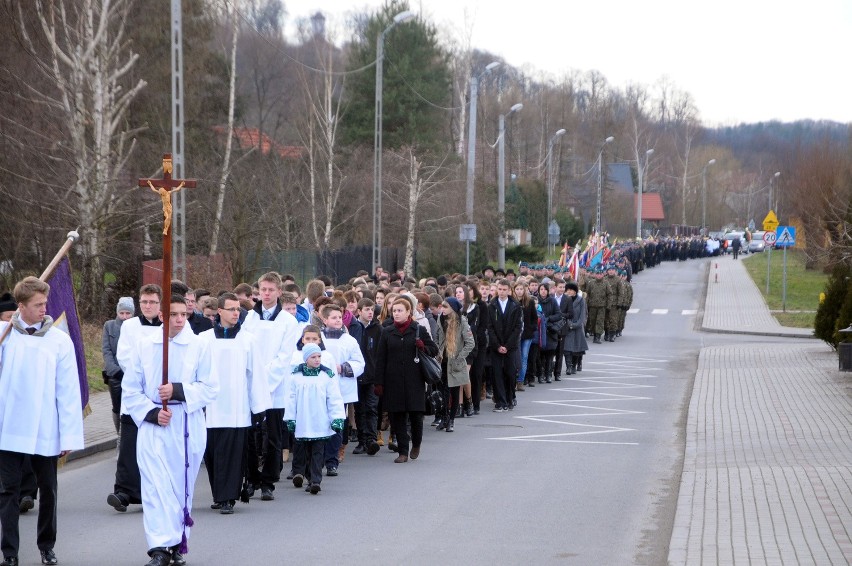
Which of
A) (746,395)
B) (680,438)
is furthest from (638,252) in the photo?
(680,438)

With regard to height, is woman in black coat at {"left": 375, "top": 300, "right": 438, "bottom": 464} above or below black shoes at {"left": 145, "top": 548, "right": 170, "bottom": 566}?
above

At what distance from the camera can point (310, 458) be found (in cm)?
1133

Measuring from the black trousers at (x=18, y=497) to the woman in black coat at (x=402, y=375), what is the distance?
5.46m

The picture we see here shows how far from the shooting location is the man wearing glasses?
8289mm

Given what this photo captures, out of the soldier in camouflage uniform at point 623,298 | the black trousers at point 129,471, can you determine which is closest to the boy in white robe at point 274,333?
the black trousers at point 129,471

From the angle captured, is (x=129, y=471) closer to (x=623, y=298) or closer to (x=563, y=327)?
(x=563, y=327)

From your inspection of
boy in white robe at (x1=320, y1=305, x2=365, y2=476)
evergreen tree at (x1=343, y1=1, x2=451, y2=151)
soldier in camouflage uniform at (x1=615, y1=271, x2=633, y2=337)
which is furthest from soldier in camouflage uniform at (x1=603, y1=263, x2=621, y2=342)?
evergreen tree at (x1=343, y1=1, x2=451, y2=151)

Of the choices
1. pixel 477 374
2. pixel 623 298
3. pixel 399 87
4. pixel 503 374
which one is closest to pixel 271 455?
pixel 477 374

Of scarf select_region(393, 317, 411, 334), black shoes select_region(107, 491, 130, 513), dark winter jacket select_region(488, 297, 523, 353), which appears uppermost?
scarf select_region(393, 317, 411, 334)

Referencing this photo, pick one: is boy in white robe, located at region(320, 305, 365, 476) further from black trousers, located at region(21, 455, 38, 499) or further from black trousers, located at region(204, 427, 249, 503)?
black trousers, located at region(21, 455, 38, 499)

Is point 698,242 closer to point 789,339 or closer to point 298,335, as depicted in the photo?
point 789,339

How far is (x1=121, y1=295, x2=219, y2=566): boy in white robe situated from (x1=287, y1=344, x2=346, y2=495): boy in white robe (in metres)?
2.92

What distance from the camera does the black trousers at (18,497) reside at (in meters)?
7.84

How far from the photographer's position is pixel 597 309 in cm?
3256
